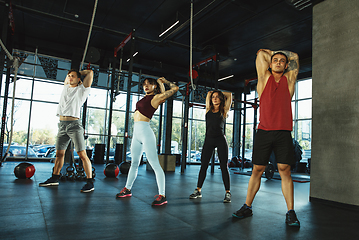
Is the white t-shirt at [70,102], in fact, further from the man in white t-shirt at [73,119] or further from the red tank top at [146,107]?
the red tank top at [146,107]

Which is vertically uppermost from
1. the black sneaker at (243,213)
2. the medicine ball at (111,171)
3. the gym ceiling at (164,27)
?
the gym ceiling at (164,27)

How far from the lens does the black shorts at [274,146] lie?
6.65 ft

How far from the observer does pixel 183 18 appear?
19.8ft

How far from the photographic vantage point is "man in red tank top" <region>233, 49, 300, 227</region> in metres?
2.04

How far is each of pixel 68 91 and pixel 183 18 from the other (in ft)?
12.7

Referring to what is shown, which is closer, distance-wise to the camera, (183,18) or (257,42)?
(183,18)

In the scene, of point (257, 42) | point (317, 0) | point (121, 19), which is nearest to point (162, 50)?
point (121, 19)

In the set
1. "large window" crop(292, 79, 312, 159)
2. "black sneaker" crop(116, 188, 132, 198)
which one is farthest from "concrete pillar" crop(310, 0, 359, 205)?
"large window" crop(292, 79, 312, 159)

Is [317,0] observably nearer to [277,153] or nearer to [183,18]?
[277,153]

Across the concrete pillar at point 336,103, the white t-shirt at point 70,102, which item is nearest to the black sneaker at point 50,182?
the white t-shirt at point 70,102

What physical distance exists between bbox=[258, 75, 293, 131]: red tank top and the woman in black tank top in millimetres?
816

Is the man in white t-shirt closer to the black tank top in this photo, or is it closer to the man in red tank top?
the black tank top

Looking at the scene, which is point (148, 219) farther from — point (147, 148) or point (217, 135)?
point (217, 135)

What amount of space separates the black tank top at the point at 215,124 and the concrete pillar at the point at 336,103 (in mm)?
1269
